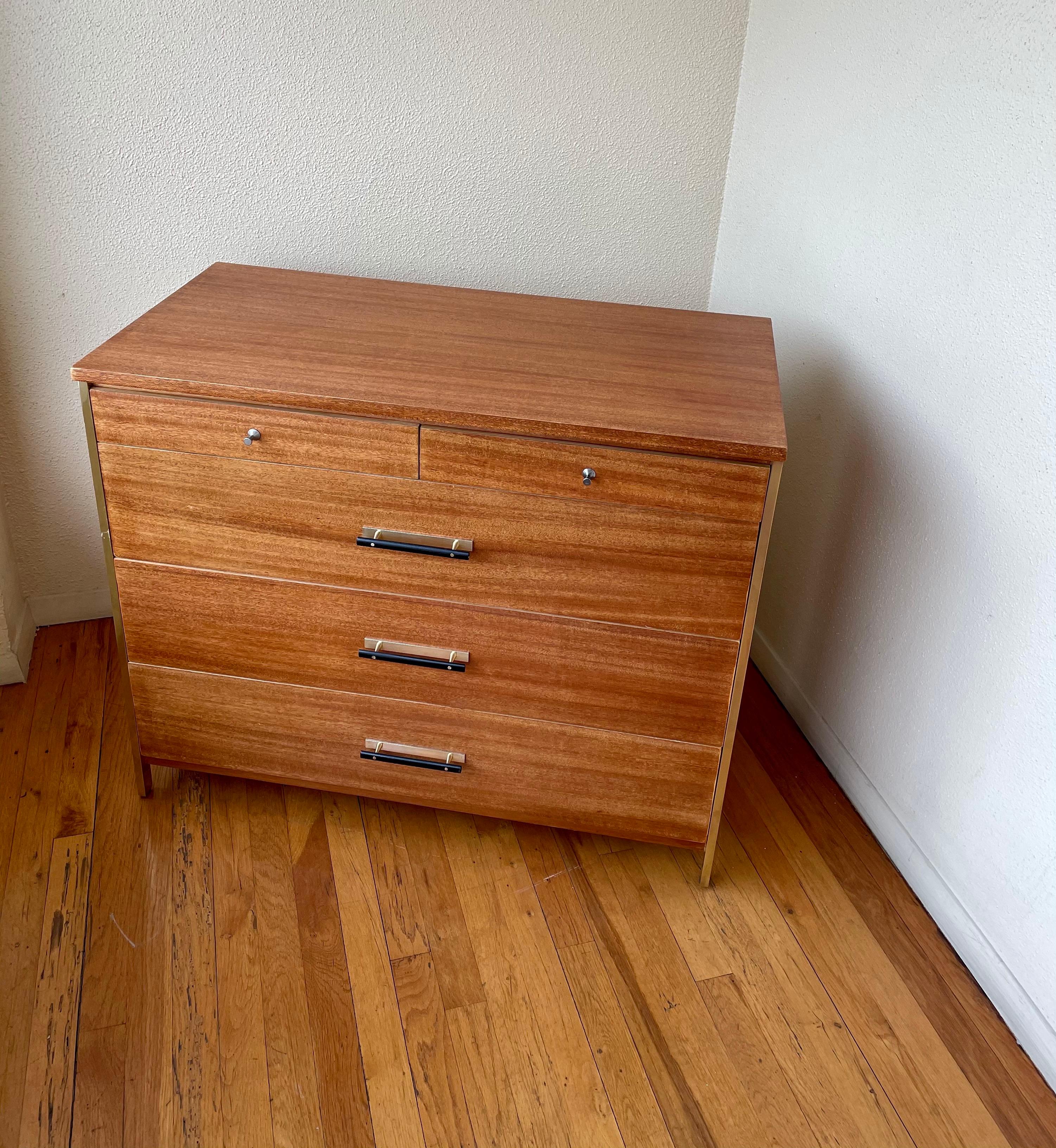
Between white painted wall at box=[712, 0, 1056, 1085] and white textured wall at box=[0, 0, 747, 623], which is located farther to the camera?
white textured wall at box=[0, 0, 747, 623]

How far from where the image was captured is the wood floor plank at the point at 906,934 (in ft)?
3.77

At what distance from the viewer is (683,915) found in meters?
1.36

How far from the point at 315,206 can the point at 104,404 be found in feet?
2.19

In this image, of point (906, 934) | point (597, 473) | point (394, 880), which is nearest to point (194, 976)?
point (394, 880)

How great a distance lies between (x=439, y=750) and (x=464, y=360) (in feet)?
1.79

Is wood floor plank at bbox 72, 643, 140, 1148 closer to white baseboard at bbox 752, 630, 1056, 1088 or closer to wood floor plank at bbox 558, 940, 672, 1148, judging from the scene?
wood floor plank at bbox 558, 940, 672, 1148

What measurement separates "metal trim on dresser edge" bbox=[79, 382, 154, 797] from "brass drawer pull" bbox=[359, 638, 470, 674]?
348 mm

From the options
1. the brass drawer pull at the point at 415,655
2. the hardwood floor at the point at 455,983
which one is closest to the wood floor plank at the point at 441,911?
the hardwood floor at the point at 455,983

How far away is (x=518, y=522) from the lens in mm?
1161

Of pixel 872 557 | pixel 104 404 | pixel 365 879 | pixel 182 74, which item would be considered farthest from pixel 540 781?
pixel 182 74

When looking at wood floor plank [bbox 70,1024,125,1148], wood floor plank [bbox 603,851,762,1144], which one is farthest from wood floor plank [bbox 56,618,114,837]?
wood floor plank [bbox 603,851,762,1144]

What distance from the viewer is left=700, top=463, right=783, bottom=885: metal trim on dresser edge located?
1.11 metres

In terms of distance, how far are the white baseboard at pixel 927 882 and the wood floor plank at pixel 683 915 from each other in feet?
1.07

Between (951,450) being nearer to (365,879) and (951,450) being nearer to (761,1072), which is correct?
(761,1072)
